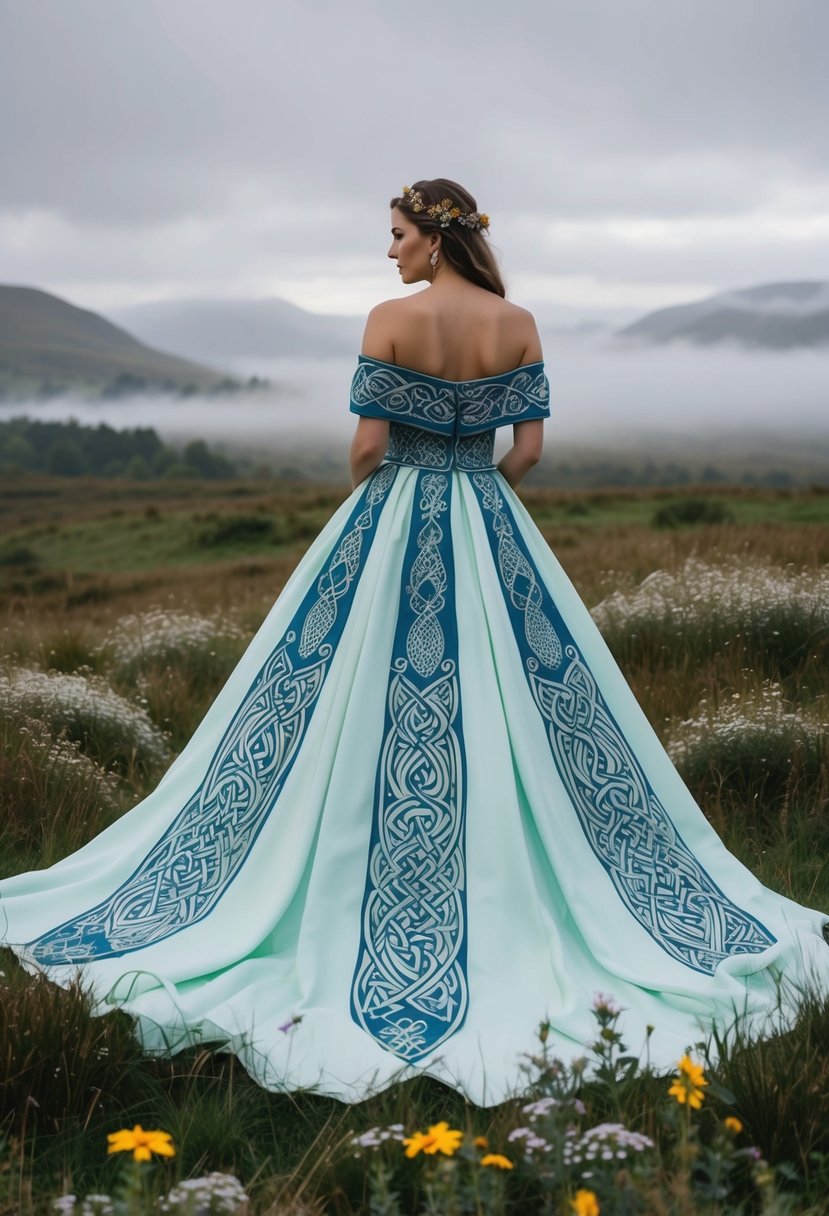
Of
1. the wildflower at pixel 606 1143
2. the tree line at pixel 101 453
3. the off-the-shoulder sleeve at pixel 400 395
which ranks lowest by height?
the wildflower at pixel 606 1143

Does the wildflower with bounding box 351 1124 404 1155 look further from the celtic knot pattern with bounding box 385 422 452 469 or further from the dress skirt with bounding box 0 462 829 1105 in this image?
the celtic knot pattern with bounding box 385 422 452 469

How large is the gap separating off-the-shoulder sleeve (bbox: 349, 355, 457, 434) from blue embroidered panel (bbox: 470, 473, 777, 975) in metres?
0.36

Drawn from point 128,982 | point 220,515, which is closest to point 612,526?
point 220,515

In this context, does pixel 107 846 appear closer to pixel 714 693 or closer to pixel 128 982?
pixel 128 982

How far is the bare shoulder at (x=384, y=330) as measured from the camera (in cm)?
496

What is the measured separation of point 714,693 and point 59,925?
462 cm

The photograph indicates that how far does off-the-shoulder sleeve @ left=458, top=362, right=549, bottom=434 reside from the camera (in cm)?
512

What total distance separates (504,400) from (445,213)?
84cm

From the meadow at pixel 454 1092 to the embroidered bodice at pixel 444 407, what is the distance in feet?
7.89

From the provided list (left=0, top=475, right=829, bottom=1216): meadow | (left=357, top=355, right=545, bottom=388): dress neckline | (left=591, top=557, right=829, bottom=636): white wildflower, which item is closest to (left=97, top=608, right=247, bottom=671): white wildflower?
(left=0, top=475, right=829, bottom=1216): meadow

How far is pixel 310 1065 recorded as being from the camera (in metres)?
3.87

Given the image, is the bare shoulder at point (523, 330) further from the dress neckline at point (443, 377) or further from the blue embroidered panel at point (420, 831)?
the blue embroidered panel at point (420, 831)

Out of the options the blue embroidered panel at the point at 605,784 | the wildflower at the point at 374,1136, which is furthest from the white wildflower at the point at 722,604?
the wildflower at the point at 374,1136

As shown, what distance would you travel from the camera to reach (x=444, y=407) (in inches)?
201
